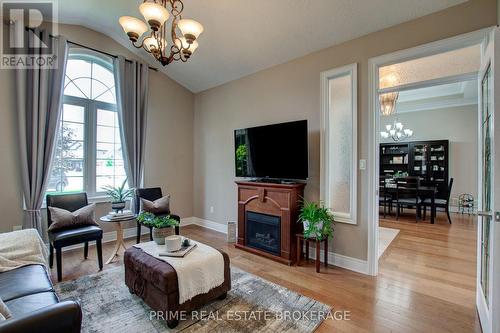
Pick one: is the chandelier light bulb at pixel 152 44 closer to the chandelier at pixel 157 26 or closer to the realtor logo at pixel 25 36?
the chandelier at pixel 157 26

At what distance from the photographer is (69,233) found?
2.81 metres

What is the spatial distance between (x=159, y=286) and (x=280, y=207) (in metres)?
1.89

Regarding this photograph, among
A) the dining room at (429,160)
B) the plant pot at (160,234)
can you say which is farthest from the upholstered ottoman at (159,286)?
the dining room at (429,160)

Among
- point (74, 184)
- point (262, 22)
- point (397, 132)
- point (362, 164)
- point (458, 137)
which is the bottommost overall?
point (74, 184)

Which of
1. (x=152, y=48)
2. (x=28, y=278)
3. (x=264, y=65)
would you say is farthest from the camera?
(x=264, y=65)

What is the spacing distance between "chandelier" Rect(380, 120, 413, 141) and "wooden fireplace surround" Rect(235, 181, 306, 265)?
17.2 ft

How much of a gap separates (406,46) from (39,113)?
4.70 meters

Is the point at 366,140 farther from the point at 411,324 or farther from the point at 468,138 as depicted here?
the point at 468,138

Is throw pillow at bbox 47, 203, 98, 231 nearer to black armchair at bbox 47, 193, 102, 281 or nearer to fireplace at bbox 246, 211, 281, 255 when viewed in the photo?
black armchair at bbox 47, 193, 102, 281

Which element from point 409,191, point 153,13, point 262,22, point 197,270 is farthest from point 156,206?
point 409,191

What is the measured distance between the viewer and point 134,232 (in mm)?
4469

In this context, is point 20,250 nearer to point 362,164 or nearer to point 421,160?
point 362,164

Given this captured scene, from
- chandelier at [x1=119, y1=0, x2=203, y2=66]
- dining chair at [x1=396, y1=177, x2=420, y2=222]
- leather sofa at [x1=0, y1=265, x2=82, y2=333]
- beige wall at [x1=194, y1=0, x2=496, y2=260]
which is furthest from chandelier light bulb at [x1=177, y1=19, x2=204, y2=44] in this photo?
dining chair at [x1=396, y1=177, x2=420, y2=222]

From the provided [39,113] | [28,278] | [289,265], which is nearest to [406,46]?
[289,265]
